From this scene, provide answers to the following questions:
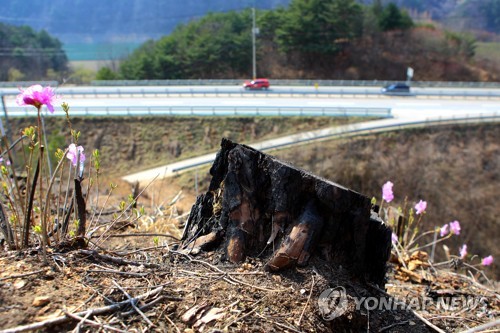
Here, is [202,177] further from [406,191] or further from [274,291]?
[274,291]

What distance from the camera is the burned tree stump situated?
8.95 ft

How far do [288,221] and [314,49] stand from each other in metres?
35.9

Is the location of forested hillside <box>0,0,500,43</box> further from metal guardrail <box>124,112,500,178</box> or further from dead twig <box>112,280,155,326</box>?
dead twig <box>112,280,155,326</box>

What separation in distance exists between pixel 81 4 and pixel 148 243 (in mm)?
81320

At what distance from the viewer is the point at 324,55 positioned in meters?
37.4

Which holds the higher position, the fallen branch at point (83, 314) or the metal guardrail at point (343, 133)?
the fallen branch at point (83, 314)

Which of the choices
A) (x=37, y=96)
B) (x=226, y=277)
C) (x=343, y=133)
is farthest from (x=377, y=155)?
(x=37, y=96)

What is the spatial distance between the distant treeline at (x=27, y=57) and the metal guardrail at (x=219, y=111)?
995 centimetres

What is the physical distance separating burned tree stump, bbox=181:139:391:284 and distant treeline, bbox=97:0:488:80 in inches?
1382

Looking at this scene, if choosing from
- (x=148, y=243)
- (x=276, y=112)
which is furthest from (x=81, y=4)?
(x=148, y=243)

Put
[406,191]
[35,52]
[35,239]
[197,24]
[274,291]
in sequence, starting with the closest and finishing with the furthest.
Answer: [274,291], [35,239], [406,191], [35,52], [197,24]

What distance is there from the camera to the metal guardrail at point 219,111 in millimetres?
21188

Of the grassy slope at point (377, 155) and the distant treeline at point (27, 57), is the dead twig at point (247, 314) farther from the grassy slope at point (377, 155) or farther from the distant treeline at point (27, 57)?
the distant treeline at point (27, 57)

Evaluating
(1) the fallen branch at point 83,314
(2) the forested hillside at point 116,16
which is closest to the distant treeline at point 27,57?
(2) the forested hillside at point 116,16
